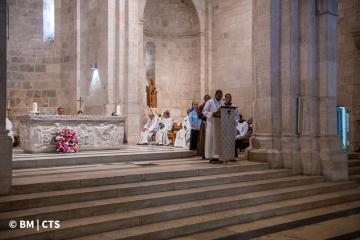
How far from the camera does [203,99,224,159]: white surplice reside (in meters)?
9.11

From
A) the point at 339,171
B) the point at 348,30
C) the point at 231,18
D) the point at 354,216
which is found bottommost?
the point at 354,216

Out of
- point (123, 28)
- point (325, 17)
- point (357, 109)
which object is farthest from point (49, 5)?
point (357, 109)

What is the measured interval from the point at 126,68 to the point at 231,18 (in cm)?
565

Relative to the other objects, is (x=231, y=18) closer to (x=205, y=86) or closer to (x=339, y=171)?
(x=205, y=86)

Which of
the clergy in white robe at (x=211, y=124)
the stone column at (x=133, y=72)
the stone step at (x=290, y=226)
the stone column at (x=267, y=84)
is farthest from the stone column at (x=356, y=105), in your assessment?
the stone column at (x=133, y=72)

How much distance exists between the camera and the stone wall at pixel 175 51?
58.5 feet

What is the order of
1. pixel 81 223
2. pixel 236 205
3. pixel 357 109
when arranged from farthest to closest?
pixel 357 109 → pixel 236 205 → pixel 81 223

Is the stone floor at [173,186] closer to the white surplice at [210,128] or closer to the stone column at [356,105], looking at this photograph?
the white surplice at [210,128]

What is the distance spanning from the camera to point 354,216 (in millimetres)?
7137

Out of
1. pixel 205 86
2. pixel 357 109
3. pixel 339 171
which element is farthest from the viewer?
pixel 205 86

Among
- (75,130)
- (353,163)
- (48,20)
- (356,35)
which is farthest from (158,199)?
(48,20)

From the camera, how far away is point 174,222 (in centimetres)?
570

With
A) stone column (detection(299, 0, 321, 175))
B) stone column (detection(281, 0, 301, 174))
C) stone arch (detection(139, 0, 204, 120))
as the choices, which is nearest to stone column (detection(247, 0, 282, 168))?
stone column (detection(281, 0, 301, 174))

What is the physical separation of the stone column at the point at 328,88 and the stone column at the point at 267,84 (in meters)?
1.02
